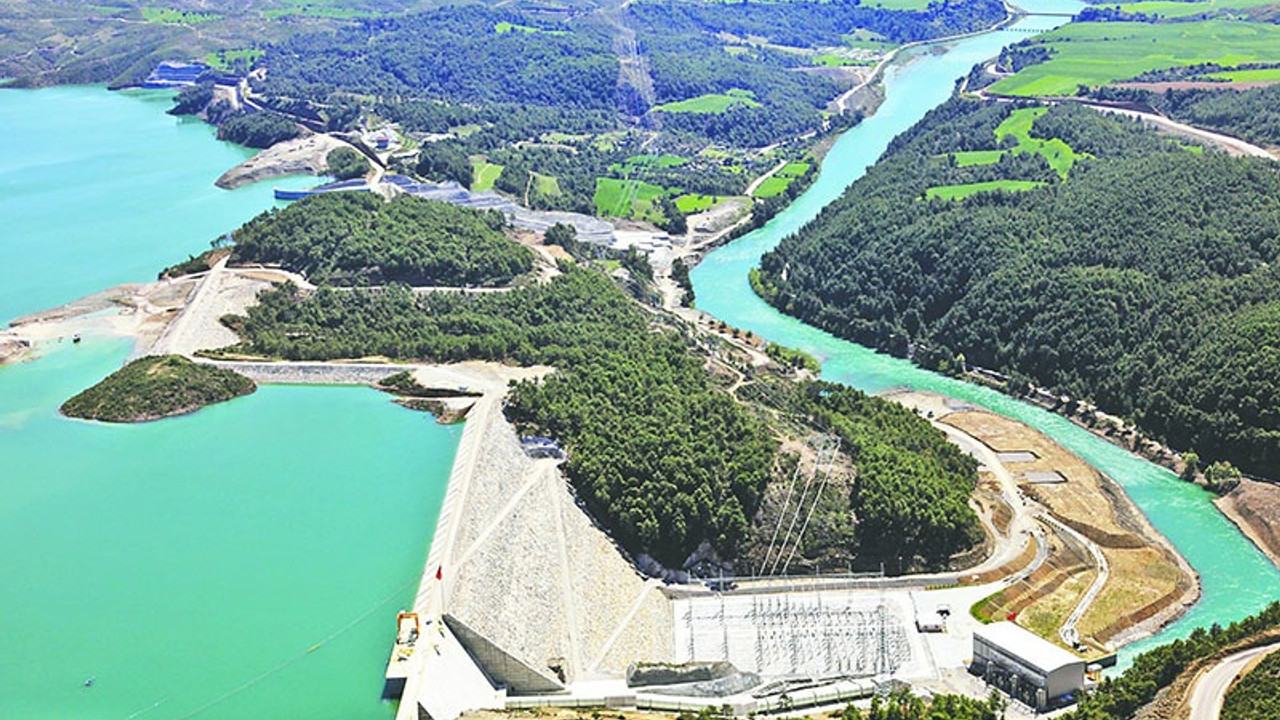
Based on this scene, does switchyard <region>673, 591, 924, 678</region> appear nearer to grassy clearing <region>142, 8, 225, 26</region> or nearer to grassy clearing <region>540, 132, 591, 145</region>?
grassy clearing <region>540, 132, 591, 145</region>

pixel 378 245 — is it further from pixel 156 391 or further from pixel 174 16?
pixel 174 16

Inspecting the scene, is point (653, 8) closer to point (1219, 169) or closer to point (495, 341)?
point (1219, 169)

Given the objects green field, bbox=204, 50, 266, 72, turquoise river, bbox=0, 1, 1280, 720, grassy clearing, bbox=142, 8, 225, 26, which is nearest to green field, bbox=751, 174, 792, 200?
turquoise river, bbox=0, 1, 1280, 720

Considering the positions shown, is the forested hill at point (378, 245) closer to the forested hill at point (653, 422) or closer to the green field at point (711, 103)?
the forested hill at point (653, 422)

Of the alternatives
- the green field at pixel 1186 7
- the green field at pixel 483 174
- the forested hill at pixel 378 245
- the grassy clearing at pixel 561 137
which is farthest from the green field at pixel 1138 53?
the forested hill at pixel 378 245

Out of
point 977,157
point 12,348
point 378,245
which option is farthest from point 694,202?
point 12,348

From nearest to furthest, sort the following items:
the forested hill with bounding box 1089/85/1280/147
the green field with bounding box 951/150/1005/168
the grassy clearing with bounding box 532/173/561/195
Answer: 1. the forested hill with bounding box 1089/85/1280/147
2. the green field with bounding box 951/150/1005/168
3. the grassy clearing with bounding box 532/173/561/195
